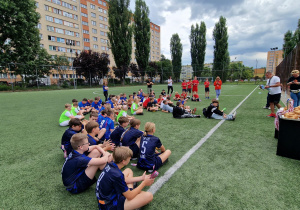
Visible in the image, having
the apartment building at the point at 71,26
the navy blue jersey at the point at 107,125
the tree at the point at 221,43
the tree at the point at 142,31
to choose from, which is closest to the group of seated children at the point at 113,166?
the navy blue jersey at the point at 107,125

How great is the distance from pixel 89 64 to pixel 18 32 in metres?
13.7

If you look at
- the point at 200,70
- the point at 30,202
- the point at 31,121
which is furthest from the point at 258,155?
the point at 200,70

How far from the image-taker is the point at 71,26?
56.1 m

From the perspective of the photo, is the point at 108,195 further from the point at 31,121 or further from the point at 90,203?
the point at 31,121

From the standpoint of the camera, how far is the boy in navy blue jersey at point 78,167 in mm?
2570

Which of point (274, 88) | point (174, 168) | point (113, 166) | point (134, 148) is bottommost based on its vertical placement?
point (174, 168)

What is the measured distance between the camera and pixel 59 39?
53.5 meters

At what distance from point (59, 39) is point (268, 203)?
65.0 m

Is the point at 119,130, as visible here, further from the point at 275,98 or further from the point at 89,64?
the point at 89,64

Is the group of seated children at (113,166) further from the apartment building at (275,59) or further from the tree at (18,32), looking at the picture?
the tree at (18,32)

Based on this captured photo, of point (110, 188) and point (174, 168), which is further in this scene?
point (174, 168)

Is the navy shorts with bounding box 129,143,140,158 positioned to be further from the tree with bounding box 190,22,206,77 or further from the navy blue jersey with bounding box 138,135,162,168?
the tree with bounding box 190,22,206,77

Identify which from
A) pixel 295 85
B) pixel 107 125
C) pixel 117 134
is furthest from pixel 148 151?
pixel 295 85

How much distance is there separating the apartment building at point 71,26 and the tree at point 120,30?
210 inches
